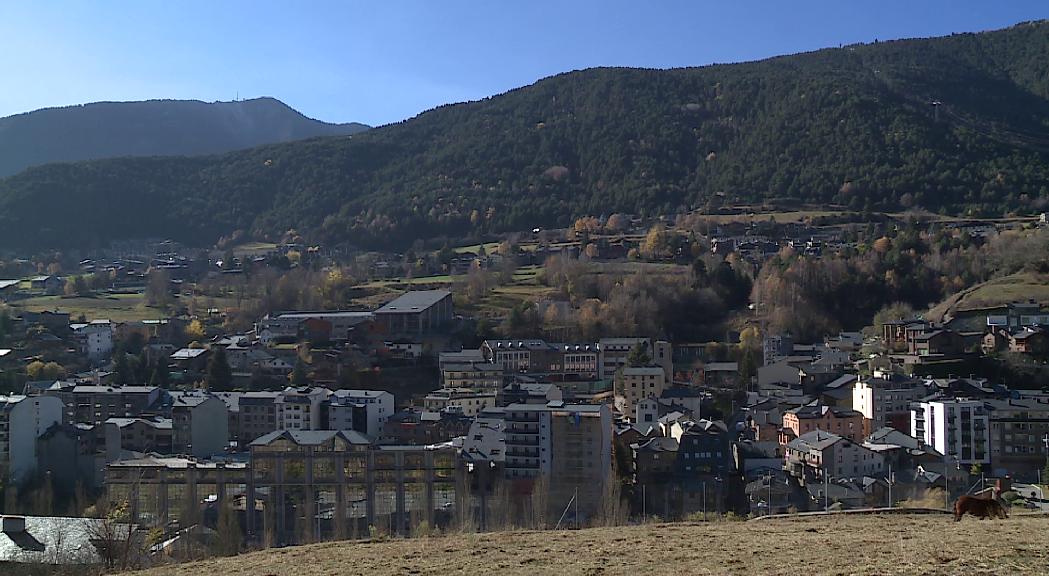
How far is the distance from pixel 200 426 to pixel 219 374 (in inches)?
268

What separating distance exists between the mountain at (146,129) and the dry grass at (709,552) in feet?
364

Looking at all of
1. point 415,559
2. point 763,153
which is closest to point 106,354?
point 415,559

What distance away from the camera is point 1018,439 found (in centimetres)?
2752

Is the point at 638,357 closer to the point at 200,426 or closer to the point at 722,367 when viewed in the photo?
the point at 722,367

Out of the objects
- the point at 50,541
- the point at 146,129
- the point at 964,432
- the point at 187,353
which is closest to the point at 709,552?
the point at 50,541

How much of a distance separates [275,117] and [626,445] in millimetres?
136172

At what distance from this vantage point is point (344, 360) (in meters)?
38.4

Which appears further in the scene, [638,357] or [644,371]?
[638,357]

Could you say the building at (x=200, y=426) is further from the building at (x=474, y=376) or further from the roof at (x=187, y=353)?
the roof at (x=187, y=353)

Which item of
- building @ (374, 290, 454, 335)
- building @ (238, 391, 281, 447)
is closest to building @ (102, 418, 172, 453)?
building @ (238, 391, 281, 447)

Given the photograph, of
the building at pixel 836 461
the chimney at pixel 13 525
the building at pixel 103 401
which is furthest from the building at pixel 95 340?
the building at pixel 836 461

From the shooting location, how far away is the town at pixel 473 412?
22.7 m

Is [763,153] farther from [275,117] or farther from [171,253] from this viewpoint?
[275,117]

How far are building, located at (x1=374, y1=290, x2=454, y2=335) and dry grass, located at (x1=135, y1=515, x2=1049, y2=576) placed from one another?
30.7m
